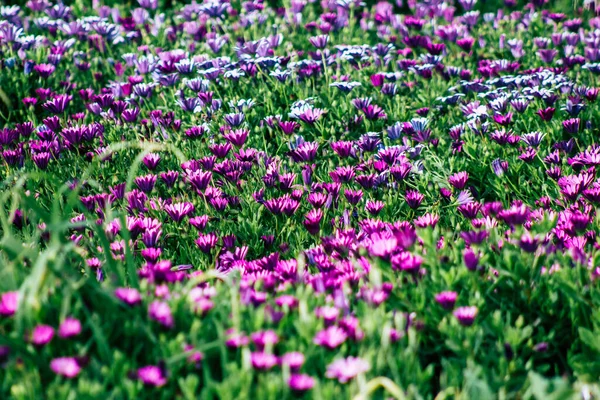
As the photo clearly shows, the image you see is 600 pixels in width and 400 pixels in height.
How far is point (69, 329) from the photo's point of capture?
6.38ft

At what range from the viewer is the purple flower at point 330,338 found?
2.02m

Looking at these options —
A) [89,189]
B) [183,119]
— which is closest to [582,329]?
[89,189]

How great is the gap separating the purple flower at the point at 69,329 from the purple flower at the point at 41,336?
3cm

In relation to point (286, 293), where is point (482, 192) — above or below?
below

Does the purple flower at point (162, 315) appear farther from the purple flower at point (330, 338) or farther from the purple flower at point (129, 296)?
the purple flower at point (330, 338)

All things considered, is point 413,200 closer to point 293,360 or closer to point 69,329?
point 293,360

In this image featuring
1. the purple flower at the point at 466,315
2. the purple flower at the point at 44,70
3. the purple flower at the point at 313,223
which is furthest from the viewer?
the purple flower at the point at 44,70

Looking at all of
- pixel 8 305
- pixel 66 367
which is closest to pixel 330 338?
pixel 66 367

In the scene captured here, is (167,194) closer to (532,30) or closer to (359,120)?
(359,120)

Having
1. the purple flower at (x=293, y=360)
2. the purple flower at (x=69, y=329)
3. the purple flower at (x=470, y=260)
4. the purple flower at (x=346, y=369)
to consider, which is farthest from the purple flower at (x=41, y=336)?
the purple flower at (x=470, y=260)

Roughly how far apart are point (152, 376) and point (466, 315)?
3.13 feet

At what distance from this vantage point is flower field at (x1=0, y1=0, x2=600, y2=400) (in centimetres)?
204

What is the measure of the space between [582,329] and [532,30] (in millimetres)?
5111

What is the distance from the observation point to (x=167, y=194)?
12.9 ft
